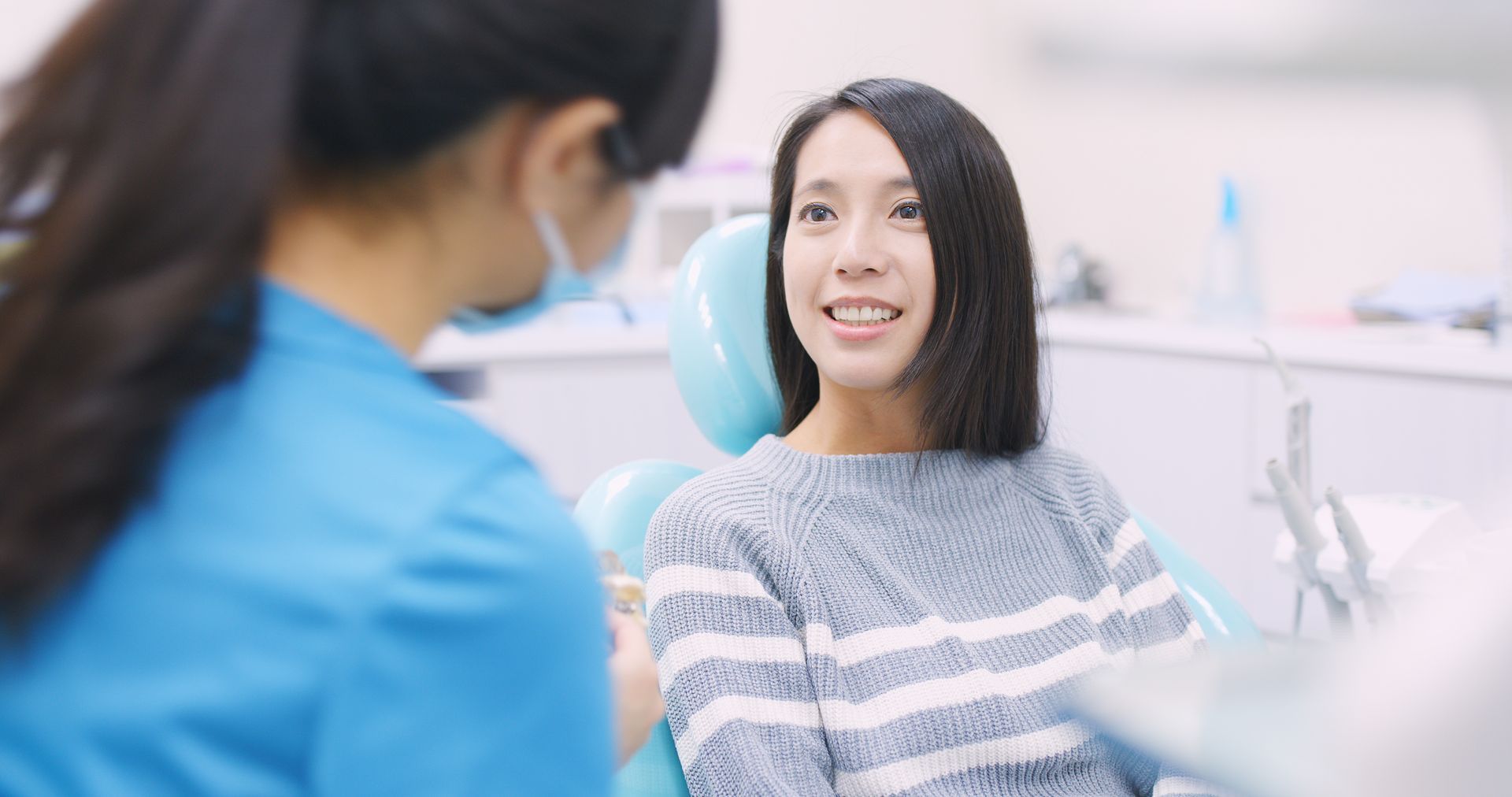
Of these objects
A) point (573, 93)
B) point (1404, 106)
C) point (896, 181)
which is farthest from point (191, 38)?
point (1404, 106)

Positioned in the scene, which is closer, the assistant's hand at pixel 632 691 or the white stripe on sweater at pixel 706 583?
the assistant's hand at pixel 632 691

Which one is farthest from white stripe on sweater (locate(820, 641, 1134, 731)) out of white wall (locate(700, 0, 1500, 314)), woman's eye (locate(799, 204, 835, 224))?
white wall (locate(700, 0, 1500, 314))

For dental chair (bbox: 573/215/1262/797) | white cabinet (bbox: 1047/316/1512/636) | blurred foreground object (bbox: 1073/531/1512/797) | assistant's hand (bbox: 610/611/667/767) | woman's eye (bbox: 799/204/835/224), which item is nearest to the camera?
blurred foreground object (bbox: 1073/531/1512/797)

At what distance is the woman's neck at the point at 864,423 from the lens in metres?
1.39

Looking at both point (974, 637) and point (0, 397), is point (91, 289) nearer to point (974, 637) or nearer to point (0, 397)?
point (0, 397)

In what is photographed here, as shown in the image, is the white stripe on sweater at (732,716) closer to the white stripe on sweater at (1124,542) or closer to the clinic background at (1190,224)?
the white stripe on sweater at (1124,542)

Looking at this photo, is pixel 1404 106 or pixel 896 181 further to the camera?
pixel 1404 106

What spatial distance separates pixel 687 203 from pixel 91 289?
8.32ft

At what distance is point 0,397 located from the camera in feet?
1.61

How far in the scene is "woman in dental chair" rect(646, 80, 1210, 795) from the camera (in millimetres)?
1175

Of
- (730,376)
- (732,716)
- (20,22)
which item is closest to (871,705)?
(732,716)

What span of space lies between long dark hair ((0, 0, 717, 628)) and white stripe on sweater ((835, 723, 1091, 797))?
30.8 inches

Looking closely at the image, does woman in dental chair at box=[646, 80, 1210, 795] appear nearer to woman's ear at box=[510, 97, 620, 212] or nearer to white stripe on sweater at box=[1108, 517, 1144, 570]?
white stripe on sweater at box=[1108, 517, 1144, 570]

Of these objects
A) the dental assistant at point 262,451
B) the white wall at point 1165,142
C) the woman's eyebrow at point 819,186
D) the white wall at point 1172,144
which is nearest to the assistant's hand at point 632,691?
the dental assistant at point 262,451
